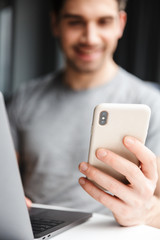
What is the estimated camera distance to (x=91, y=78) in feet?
4.98

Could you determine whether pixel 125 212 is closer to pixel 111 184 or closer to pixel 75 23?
pixel 111 184

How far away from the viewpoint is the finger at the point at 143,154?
0.74m

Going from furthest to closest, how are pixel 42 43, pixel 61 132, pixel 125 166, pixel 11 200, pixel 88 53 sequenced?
pixel 42 43, pixel 88 53, pixel 61 132, pixel 125 166, pixel 11 200

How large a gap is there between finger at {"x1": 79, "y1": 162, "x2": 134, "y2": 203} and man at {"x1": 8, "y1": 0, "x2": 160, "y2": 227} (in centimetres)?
47

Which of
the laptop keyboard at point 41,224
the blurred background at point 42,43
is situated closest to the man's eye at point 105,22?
the laptop keyboard at point 41,224

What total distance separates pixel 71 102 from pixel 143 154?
75cm

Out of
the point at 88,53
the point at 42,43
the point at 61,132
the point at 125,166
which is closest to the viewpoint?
the point at 125,166

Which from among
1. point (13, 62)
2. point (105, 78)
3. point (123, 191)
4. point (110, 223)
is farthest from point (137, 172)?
point (13, 62)

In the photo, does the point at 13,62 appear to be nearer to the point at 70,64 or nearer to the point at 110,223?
the point at 70,64

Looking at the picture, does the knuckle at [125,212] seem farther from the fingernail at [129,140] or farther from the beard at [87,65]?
the beard at [87,65]

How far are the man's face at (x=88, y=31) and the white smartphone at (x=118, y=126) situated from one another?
0.77 m

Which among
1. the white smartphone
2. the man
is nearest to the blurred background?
the man

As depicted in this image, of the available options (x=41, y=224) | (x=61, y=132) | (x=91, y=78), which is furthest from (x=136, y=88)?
(x=41, y=224)

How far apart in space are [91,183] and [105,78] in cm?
79
